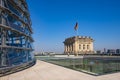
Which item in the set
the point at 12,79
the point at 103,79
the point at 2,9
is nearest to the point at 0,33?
the point at 2,9

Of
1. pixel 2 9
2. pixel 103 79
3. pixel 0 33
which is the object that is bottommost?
pixel 103 79

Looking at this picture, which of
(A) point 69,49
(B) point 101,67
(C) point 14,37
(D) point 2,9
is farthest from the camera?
(A) point 69,49

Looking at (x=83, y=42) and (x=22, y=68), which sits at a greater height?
(x=83, y=42)

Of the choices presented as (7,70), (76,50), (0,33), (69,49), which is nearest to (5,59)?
(7,70)

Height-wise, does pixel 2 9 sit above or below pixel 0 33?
above

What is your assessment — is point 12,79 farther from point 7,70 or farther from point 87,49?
point 87,49

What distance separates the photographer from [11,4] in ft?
71.8

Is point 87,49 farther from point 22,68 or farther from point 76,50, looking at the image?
point 22,68

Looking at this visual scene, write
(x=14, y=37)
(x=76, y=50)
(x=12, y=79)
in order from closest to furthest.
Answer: (x=12, y=79), (x=14, y=37), (x=76, y=50)

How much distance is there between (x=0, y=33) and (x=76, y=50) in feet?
239

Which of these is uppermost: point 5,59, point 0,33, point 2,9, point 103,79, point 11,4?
point 11,4

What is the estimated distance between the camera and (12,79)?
13.2 meters

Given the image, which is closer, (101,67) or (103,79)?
(103,79)

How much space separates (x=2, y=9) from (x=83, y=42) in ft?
247
